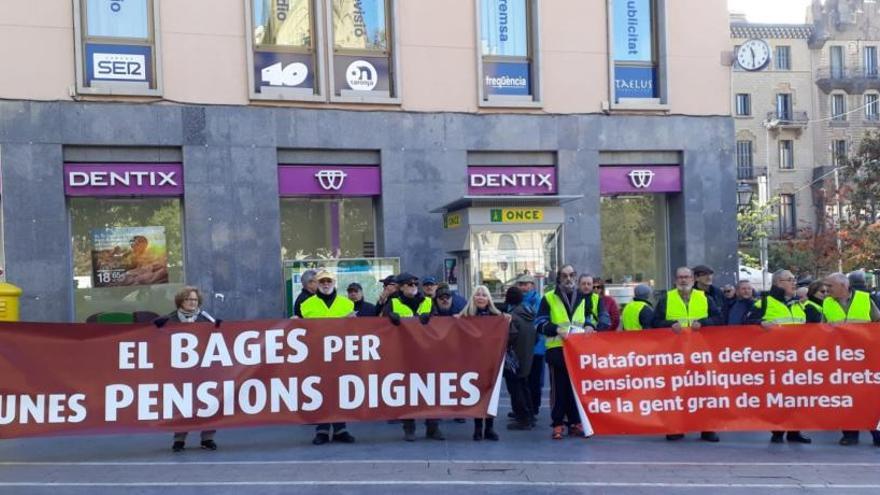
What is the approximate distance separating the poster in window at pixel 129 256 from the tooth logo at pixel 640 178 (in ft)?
30.5

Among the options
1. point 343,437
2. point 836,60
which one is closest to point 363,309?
point 343,437

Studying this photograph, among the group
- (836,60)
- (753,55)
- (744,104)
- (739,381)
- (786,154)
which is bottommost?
(739,381)

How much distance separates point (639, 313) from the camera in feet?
32.3

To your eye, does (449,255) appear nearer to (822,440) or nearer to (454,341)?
(454,341)

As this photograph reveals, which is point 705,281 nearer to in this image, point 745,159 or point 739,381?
point 739,381

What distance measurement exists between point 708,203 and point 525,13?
17.9 ft

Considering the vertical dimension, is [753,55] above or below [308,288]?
above

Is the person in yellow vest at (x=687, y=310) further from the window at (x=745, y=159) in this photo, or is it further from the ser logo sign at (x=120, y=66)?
the window at (x=745, y=159)

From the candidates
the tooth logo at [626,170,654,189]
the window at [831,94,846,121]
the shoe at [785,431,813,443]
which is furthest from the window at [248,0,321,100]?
Answer: the window at [831,94,846,121]

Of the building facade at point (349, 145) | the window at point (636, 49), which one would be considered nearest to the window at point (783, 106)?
the building facade at point (349, 145)

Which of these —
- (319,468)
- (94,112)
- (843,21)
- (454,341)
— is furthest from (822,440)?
(843,21)

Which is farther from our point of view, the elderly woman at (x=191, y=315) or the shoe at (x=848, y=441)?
the shoe at (x=848, y=441)

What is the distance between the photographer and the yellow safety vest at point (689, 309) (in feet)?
30.8

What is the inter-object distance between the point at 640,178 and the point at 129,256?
Result: 10.1 m
